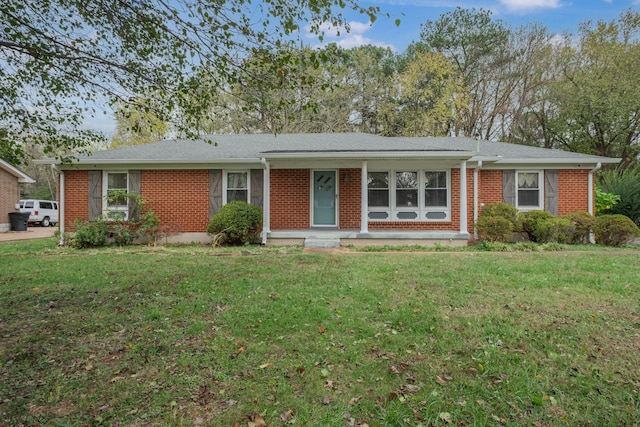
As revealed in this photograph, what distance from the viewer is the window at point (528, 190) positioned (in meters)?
11.6

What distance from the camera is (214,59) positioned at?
4.62m

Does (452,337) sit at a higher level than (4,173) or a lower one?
lower

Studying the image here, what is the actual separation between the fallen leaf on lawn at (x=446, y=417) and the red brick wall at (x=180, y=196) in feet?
33.3

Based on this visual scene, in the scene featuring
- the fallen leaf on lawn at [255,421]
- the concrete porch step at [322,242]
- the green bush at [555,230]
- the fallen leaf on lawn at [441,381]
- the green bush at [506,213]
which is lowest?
the fallen leaf on lawn at [255,421]

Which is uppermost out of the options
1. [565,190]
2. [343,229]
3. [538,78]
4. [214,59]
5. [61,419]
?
[538,78]

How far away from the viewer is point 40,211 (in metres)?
23.4

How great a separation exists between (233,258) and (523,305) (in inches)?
237

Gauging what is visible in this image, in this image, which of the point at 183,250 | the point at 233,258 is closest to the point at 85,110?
the point at 233,258

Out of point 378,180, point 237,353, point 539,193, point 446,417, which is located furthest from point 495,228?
point 237,353

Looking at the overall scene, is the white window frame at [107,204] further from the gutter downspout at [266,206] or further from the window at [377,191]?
the window at [377,191]

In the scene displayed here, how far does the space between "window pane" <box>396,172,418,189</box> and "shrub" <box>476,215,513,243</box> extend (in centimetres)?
245

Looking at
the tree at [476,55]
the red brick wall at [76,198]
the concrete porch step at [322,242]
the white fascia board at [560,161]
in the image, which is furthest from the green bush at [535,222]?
the tree at [476,55]

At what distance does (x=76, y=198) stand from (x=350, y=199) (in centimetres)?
901

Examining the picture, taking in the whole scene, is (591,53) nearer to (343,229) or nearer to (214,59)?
(343,229)
